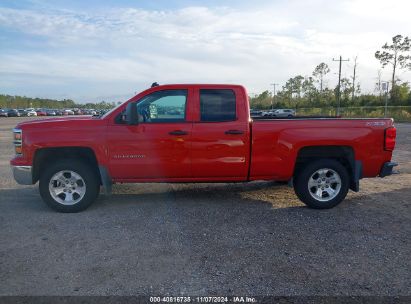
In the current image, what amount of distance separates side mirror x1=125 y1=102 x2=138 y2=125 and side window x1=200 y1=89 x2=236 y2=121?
1.04 metres

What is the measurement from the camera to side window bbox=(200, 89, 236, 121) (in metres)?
5.90

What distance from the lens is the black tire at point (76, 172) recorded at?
5.76 metres

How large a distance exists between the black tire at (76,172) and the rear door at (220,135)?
163 cm

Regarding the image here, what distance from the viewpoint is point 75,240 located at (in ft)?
15.3

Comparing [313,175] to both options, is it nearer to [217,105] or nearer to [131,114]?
[217,105]

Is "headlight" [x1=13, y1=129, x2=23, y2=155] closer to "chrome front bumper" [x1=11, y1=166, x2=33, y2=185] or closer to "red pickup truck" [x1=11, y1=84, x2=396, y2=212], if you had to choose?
"red pickup truck" [x1=11, y1=84, x2=396, y2=212]

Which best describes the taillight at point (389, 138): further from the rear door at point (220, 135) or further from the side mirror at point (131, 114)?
the side mirror at point (131, 114)

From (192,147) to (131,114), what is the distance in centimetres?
106

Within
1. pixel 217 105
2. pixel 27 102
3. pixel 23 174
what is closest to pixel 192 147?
pixel 217 105

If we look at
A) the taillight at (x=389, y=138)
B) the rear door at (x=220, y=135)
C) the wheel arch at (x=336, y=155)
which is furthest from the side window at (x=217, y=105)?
the taillight at (x=389, y=138)

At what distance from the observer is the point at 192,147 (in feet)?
19.1

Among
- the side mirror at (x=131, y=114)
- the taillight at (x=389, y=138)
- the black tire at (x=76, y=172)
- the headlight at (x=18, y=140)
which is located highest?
the side mirror at (x=131, y=114)

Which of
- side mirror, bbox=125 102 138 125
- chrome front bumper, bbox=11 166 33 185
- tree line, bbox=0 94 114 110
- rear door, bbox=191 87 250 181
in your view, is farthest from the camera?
tree line, bbox=0 94 114 110

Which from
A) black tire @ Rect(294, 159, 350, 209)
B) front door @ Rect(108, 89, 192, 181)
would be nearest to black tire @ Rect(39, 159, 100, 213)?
front door @ Rect(108, 89, 192, 181)
